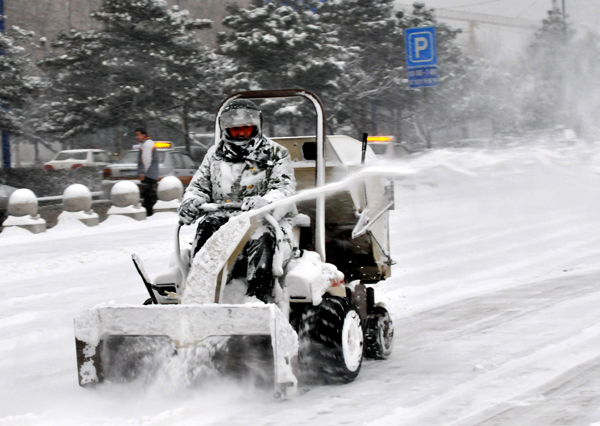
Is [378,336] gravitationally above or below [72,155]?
below

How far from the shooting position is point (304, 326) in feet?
17.0

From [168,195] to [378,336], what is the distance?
10624 mm

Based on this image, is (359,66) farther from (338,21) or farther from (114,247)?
(114,247)

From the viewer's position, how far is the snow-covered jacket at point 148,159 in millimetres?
13875

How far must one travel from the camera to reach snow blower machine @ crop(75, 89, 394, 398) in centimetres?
461

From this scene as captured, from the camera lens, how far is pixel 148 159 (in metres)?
14.0

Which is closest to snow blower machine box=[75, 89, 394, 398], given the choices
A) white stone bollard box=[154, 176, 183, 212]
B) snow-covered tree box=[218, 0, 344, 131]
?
white stone bollard box=[154, 176, 183, 212]

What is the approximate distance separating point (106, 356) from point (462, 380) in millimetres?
2257

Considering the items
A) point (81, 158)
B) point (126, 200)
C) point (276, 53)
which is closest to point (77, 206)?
point (126, 200)

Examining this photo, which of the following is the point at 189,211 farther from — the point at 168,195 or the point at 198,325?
the point at 168,195

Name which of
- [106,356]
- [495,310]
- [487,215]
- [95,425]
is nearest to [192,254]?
[106,356]

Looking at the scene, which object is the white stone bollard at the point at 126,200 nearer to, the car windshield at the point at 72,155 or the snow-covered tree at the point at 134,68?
the snow-covered tree at the point at 134,68

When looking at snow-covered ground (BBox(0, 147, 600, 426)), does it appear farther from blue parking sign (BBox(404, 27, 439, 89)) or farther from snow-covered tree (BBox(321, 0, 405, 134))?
snow-covered tree (BBox(321, 0, 405, 134))

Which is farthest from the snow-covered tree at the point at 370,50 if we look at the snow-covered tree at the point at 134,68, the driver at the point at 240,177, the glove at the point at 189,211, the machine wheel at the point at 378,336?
the glove at the point at 189,211
